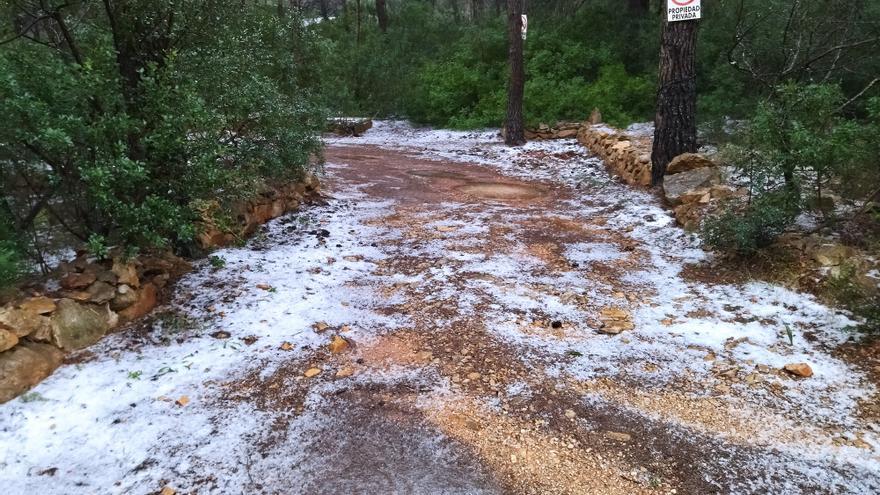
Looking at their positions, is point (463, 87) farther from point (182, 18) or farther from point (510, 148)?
point (182, 18)

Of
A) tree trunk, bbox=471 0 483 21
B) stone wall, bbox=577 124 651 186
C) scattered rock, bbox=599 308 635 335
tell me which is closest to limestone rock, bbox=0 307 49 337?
scattered rock, bbox=599 308 635 335

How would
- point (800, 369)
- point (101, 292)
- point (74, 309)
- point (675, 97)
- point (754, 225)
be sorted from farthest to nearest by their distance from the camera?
point (675, 97) < point (754, 225) < point (101, 292) < point (74, 309) < point (800, 369)

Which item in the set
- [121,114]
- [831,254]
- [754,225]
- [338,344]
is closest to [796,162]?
[754,225]

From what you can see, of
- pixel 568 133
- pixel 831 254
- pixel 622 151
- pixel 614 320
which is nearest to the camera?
pixel 614 320

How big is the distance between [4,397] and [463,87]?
42.3 feet

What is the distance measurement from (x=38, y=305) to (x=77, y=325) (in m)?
0.26

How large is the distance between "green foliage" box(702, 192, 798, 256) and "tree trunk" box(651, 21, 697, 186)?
2363 millimetres

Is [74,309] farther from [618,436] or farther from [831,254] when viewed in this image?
[831,254]

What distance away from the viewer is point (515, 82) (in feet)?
37.4

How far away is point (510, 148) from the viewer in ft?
36.6

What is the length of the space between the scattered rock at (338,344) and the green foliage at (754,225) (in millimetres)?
3066

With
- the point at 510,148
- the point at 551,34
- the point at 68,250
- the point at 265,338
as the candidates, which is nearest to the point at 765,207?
the point at 265,338

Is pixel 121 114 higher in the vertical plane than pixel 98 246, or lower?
higher

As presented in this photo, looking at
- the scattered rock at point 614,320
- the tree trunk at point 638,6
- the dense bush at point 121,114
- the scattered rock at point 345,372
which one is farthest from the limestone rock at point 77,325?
the tree trunk at point 638,6
